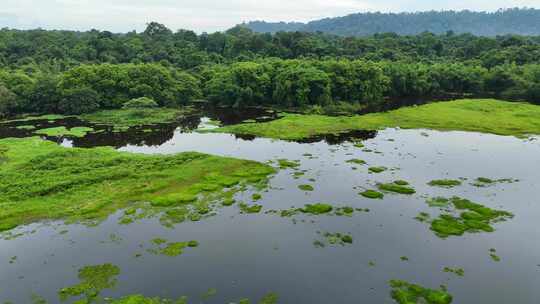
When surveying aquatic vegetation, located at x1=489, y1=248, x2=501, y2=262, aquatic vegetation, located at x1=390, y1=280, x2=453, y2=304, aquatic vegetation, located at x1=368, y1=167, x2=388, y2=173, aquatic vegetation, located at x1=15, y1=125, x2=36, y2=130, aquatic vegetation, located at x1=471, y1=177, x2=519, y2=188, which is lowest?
aquatic vegetation, located at x1=390, y1=280, x2=453, y2=304

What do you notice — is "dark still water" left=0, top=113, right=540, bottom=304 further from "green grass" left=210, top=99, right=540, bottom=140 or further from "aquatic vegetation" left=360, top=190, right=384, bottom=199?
"green grass" left=210, top=99, right=540, bottom=140

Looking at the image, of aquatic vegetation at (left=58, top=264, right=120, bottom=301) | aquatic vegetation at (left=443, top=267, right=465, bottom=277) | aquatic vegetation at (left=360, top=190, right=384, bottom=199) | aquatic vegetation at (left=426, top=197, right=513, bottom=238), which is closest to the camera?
aquatic vegetation at (left=58, top=264, right=120, bottom=301)

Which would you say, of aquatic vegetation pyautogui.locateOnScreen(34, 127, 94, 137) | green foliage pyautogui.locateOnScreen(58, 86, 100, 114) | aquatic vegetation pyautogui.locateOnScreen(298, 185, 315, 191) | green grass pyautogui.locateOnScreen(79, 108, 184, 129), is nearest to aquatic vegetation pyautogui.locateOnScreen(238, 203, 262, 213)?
aquatic vegetation pyautogui.locateOnScreen(298, 185, 315, 191)

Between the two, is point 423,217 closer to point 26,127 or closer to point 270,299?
point 270,299

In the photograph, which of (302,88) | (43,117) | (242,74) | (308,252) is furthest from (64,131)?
(308,252)

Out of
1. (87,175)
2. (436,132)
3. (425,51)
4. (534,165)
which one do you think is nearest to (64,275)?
(87,175)

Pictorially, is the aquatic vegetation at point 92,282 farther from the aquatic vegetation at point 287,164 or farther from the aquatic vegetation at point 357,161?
the aquatic vegetation at point 357,161
